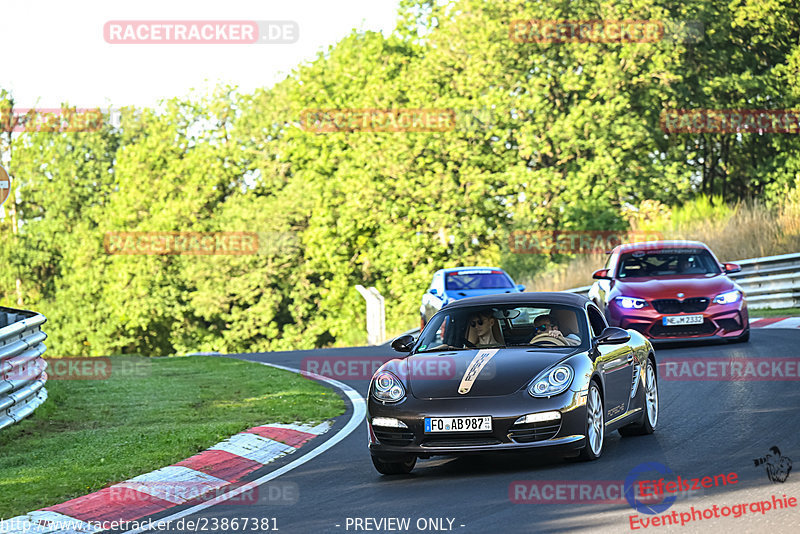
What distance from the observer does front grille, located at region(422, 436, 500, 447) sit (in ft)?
27.5

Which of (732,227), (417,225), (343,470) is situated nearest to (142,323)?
(417,225)

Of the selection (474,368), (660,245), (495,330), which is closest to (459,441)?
(474,368)

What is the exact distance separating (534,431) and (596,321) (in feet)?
6.67

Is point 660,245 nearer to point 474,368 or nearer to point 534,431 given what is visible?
point 474,368

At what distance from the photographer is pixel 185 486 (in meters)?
9.09

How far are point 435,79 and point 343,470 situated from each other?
38624mm

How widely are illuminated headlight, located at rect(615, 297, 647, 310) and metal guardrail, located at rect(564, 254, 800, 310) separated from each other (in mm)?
8247

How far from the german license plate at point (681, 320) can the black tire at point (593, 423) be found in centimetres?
881

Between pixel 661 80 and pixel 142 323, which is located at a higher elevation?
pixel 661 80

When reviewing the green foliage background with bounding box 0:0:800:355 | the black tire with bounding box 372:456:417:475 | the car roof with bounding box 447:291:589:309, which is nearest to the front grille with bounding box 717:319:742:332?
the car roof with bounding box 447:291:589:309

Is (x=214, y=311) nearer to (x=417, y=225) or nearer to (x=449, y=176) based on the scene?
(x=417, y=225)

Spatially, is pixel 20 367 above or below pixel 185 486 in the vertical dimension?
above

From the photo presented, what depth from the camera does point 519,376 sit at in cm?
866

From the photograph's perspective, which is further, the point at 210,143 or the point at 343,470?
the point at 210,143
